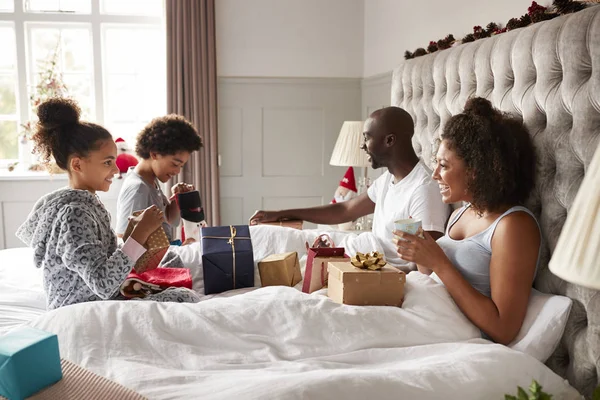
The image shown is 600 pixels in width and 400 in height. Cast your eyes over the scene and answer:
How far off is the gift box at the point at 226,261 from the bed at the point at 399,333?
1.68 feet

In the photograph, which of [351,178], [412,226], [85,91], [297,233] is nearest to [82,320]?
[412,226]

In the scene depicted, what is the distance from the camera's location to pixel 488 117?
214 cm

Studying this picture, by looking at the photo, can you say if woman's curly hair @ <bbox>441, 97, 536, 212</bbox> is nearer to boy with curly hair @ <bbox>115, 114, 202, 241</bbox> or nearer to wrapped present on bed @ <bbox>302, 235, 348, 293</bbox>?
wrapped present on bed @ <bbox>302, 235, 348, 293</bbox>

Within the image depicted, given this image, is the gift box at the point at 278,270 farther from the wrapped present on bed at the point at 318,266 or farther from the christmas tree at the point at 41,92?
the christmas tree at the point at 41,92

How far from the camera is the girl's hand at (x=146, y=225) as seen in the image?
89.4 inches

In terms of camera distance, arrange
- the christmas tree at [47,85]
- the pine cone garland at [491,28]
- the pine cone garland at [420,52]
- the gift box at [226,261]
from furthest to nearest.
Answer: the christmas tree at [47,85], the pine cone garland at [420,52], the pine cone garland at [491,28], the gift box at [226,261]

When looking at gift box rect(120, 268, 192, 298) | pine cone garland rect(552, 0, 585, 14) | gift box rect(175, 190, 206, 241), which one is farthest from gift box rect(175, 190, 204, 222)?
pine cone garland rect(552, 0, 585, 14)

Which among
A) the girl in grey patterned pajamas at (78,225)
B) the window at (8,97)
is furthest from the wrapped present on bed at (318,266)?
the window at (8,97)

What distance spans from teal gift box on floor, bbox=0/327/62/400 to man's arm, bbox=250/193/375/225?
1.96 m

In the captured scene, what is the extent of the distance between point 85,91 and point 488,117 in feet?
14.3

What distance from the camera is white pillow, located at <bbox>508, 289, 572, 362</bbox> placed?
192 centimetres

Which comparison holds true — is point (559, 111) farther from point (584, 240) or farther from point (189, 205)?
point (189, 205)

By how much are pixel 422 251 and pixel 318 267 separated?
52 centimetres

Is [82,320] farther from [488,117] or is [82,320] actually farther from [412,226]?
[488,117]
